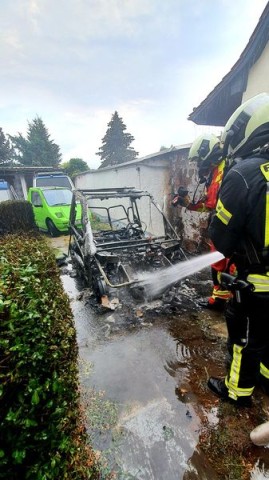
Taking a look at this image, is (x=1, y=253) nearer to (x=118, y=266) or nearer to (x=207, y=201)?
(x=118, y=266)

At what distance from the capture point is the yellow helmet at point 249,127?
1863mm

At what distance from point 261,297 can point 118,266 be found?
8.18 feet

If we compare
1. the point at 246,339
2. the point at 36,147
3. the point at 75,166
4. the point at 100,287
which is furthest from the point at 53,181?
the point at 36,147

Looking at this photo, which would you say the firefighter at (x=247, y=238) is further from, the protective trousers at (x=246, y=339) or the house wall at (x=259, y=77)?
the house wall at (x=259, y=77)

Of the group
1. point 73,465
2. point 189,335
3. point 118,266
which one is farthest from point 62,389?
point 118,266

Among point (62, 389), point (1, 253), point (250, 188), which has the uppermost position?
point (250, 188)

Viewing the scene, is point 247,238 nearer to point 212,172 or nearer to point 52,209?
point 212,172

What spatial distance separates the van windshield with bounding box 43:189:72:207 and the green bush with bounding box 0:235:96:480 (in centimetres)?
891

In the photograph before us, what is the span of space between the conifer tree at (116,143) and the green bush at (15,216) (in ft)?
101

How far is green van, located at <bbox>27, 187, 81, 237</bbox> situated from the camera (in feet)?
30.4

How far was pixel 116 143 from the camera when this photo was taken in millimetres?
38438

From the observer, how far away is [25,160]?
45219mm

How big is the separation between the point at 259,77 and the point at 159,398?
22.3 feet

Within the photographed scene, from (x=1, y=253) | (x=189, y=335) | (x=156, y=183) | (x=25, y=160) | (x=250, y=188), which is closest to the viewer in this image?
(x=250, y=188)
